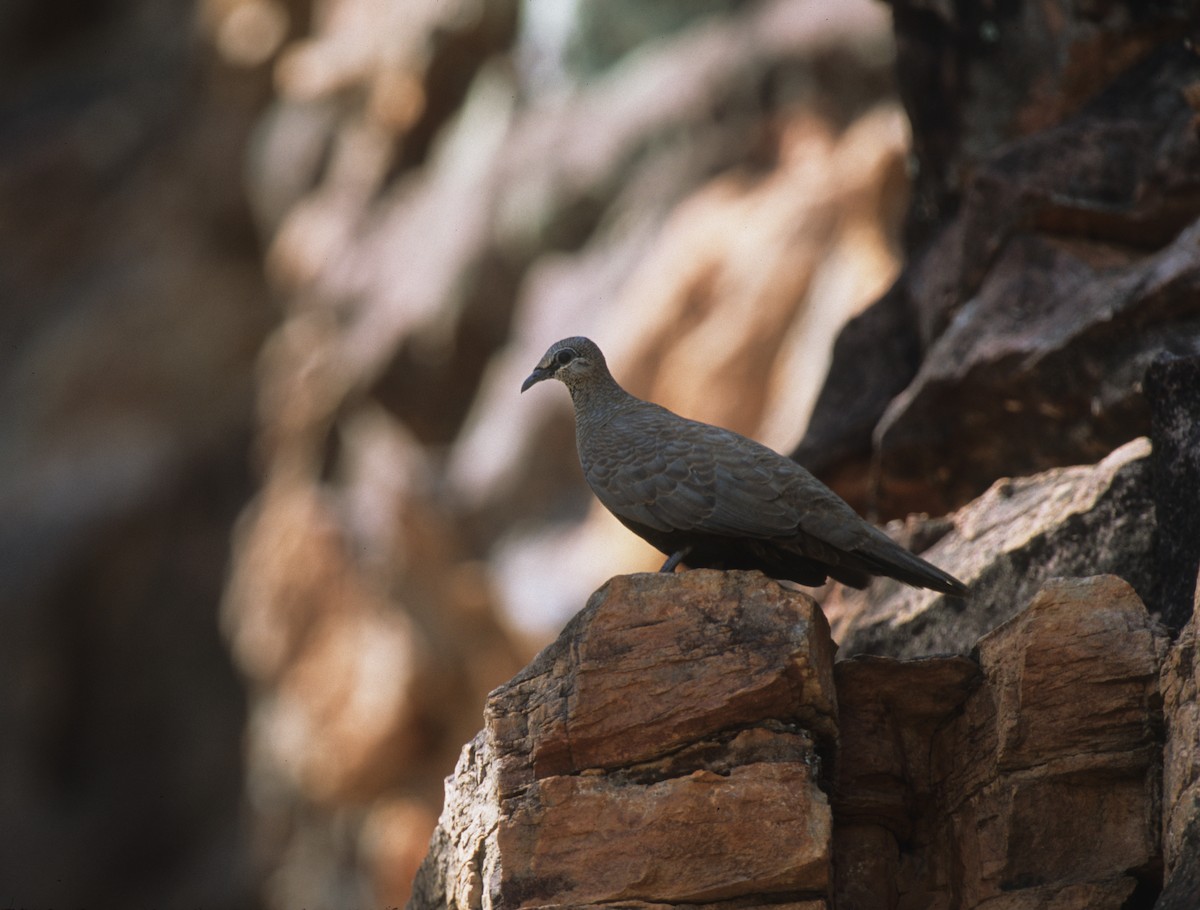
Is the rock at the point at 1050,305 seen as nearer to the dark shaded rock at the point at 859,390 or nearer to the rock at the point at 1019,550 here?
the dark shaded rock at the point at 859,390

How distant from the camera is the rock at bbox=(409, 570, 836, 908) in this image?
18.7 feet

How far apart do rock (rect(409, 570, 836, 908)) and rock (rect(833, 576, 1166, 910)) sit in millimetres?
475

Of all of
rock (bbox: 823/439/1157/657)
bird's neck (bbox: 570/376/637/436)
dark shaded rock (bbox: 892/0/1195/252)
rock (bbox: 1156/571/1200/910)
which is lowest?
rock (bbox: 1156/571/1200/910)

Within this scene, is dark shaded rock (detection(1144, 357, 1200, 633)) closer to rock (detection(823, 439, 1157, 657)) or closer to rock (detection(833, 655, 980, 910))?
rock (detection(823, 439, 1157, 657))

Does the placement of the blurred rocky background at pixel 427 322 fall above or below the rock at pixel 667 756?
above

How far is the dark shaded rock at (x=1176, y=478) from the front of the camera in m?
6.38

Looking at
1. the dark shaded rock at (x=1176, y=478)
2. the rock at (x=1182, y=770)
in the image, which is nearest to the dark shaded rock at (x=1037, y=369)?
the dark shaded rock at (x=1176, y=478)

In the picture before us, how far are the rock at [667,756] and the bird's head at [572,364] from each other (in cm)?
173

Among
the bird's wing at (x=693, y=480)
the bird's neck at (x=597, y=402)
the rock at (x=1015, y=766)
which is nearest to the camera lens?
the rock at (x=1015, y=766)

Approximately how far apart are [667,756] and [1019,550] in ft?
8.06

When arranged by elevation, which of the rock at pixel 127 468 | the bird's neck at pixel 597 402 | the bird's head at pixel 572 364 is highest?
the rock at pixel 127 468

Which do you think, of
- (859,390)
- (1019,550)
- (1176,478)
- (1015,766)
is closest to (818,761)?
(1015,766)

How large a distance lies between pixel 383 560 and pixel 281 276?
807 cm

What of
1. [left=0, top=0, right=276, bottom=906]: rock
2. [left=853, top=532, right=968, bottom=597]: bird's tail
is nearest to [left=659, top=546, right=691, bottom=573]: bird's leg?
[left=853, top=532, right=968, bottom=597]: bird's tail
